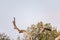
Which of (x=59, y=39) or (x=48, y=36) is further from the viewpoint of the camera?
(x=48, y=36)

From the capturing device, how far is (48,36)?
41.0 metres

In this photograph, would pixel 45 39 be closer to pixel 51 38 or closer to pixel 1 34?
pixel 51 38

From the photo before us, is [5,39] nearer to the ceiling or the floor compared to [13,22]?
nearer to the floor

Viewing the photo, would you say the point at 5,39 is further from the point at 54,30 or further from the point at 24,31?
the point at 24,31

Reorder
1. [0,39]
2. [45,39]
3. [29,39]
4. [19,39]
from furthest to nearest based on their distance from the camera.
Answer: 1. [0,39]
2. [19,39]
3. [45,39]
4. [29,39]

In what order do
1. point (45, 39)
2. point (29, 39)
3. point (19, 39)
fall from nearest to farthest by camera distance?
point (29, 39) → point (45, 39) → point (19, 39)

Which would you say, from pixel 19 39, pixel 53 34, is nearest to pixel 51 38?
pixel 53 34

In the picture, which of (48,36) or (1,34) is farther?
(1,34)

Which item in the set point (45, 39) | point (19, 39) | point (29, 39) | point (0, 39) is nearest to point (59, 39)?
point (29, 39)

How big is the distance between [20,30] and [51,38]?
19607 millimetres

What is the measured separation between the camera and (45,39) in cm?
3938

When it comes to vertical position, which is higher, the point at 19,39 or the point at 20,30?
the point at 20,30

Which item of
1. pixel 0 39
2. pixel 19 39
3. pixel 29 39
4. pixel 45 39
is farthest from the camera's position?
pixel 0 39

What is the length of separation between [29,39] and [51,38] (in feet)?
65.5
